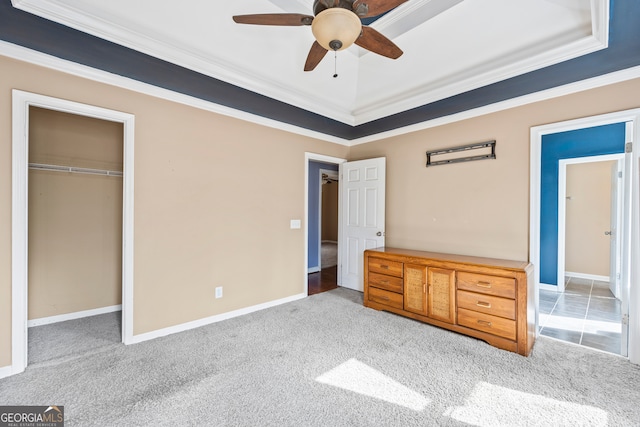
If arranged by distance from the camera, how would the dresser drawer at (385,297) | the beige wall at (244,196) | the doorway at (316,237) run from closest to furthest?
the beige wall at (244,196) → the dresser drawer at (385,297) → the doorway at (316,237)

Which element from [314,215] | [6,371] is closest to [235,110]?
[314,215]

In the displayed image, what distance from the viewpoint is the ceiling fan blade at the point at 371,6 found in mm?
1546

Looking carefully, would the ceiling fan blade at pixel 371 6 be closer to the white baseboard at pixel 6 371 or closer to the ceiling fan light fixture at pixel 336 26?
the ceiling fan light fixture at pixel 336 26

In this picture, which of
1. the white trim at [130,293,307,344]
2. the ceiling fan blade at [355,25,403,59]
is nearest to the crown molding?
the ceiling fan blade at [355,25,403,59]

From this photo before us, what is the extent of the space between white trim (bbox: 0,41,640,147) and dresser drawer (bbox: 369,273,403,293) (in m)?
2.06

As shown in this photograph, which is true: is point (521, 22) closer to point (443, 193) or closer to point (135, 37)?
point (443, 193)

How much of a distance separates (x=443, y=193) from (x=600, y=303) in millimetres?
2712

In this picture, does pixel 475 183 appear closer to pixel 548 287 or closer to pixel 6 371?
pixel 548 287

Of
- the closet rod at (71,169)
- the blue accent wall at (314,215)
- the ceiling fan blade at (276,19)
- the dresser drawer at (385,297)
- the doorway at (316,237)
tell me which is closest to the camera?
the ceiling fan blade at (276,19)

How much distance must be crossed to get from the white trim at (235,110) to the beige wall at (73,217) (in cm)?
108

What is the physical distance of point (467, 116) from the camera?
336 centimetres

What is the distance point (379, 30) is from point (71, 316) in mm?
4537

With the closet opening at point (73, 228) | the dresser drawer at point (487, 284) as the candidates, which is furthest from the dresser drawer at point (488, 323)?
the closet opening at point (73, 228)

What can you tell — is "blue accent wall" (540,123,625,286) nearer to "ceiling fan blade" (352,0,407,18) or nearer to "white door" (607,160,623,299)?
"white door" (607,160,623,299)
